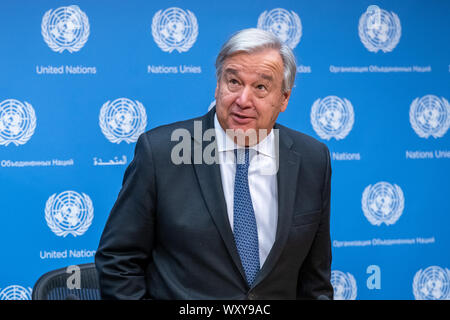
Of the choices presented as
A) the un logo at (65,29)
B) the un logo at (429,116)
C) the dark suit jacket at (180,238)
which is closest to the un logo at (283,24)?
the un logo at (429,116)

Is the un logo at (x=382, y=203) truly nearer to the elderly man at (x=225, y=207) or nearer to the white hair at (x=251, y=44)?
the elderly man at (x=225, y=207)

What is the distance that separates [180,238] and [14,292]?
188cm

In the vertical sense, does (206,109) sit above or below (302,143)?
above

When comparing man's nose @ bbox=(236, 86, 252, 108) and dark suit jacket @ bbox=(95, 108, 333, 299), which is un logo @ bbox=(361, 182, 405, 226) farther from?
man's nose @ bbox=(236, 86, 252, 108)

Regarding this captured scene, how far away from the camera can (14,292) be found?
2857mm

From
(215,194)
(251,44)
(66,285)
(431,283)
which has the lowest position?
(431,283)

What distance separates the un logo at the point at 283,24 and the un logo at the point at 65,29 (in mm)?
1142

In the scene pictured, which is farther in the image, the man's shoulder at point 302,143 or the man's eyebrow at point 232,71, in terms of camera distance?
the man's shoulder at point 302,143

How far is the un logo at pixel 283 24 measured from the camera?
3.06 metres

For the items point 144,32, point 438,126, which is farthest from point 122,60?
point 438,126

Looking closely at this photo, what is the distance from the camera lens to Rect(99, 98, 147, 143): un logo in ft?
9.55

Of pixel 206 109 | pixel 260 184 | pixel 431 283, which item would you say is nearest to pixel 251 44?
pixel 260 184

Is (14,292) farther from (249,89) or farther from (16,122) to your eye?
(249,89)

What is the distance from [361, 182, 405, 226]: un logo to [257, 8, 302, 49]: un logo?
117 centimetres
